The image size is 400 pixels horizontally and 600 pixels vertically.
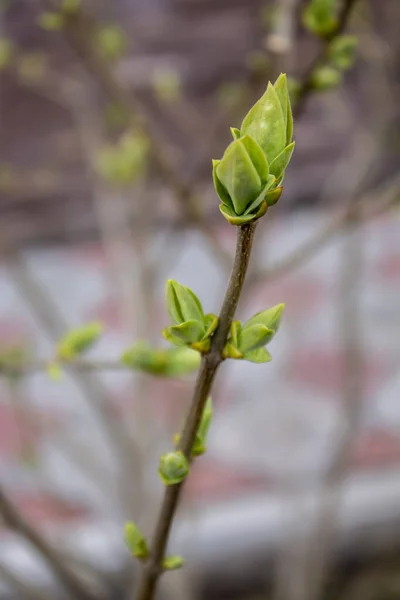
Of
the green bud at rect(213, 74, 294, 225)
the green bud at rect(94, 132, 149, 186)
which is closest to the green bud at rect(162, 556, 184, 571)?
the green bud at rect(213, 74, 294, 225)

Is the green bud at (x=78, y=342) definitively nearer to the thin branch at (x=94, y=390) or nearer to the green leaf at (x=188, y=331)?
the green leaf at (x=188, y=331)

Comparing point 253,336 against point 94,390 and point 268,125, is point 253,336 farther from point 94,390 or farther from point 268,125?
point 94,390

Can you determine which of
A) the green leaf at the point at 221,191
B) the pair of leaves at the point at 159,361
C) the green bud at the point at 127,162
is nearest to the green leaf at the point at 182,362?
the pair of leaves at the point at 159,361

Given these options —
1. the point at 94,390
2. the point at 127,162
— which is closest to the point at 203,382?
the point at 127,162

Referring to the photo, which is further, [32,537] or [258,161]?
[32,537]

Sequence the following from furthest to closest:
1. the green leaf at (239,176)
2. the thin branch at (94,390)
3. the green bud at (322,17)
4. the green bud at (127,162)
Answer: the thin branch at (94,390) → the green bud at (127,162) → the green bud at (322,17) → the green leaf at (239,176)

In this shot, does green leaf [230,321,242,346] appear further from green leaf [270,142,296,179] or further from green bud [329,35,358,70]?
green bud [329,35,358,70]
